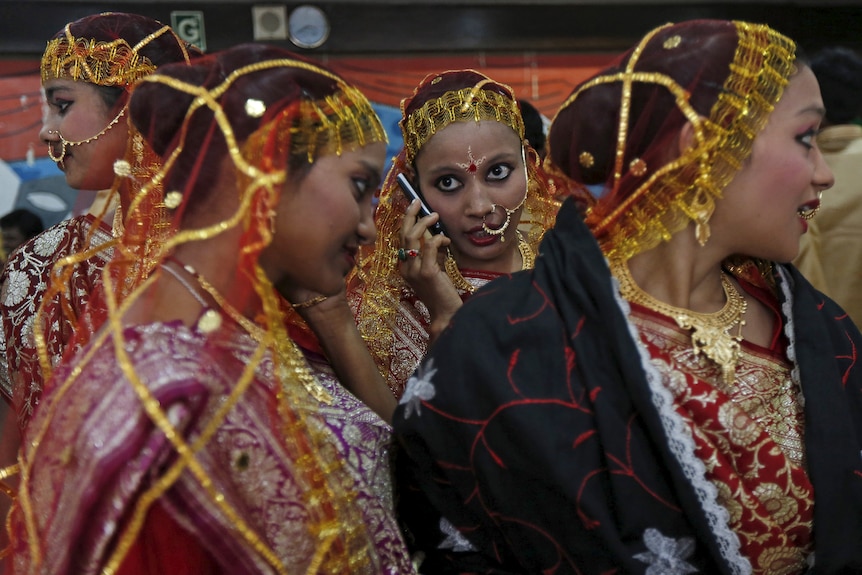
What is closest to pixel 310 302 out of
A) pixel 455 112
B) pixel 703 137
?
pixel 455 112

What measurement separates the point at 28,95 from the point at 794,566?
12.7 feet

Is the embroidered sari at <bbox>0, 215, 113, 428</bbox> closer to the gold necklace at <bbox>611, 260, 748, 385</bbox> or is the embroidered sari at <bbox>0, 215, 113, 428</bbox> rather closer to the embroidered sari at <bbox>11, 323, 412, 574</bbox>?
the embroidered sari at <bbox>11, 323, 412, 574</bbox>

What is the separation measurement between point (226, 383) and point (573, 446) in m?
0.53

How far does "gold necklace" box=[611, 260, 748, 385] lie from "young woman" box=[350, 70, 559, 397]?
21.7 inches

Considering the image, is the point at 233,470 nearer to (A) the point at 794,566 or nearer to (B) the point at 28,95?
(A) the point at 794,566

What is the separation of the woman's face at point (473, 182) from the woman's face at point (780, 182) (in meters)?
0.68

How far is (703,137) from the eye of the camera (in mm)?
1213

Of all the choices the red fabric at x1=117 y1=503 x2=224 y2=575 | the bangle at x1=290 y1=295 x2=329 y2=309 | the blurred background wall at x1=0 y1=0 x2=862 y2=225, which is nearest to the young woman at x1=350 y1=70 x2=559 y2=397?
the bangle at x1=290 y1=295 x2=329 y2=309

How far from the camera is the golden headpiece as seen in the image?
6.31ft

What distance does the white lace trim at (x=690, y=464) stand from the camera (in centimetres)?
118

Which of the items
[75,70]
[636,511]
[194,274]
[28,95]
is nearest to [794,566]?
[636,511]

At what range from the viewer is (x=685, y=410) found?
125 cm

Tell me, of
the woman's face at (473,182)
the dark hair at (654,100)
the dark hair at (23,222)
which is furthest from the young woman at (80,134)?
the dark hair at (23,222)

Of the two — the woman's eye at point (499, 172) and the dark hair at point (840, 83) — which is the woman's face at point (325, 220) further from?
the dark hair at point (840, 83)
